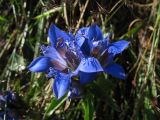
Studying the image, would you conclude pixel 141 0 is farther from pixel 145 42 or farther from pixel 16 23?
pixel 16 23

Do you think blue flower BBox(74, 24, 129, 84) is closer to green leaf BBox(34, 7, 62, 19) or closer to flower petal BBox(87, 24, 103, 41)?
flower petal BBox(87, 24, 103, 41)

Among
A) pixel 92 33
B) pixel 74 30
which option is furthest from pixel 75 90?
pixel 74 30

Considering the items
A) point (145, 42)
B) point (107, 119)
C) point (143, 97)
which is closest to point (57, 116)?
point (107, 119)

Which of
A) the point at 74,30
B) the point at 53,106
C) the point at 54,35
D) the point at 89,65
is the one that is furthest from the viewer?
the point at 74,30

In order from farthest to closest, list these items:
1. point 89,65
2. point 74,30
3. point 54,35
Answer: point 74,30 → point 54,35 → point 89,65

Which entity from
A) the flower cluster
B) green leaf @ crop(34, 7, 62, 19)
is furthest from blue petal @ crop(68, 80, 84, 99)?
green leaf @ crop(34, 7, 62, 19)

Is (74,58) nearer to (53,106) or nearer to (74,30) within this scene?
(53,106)
